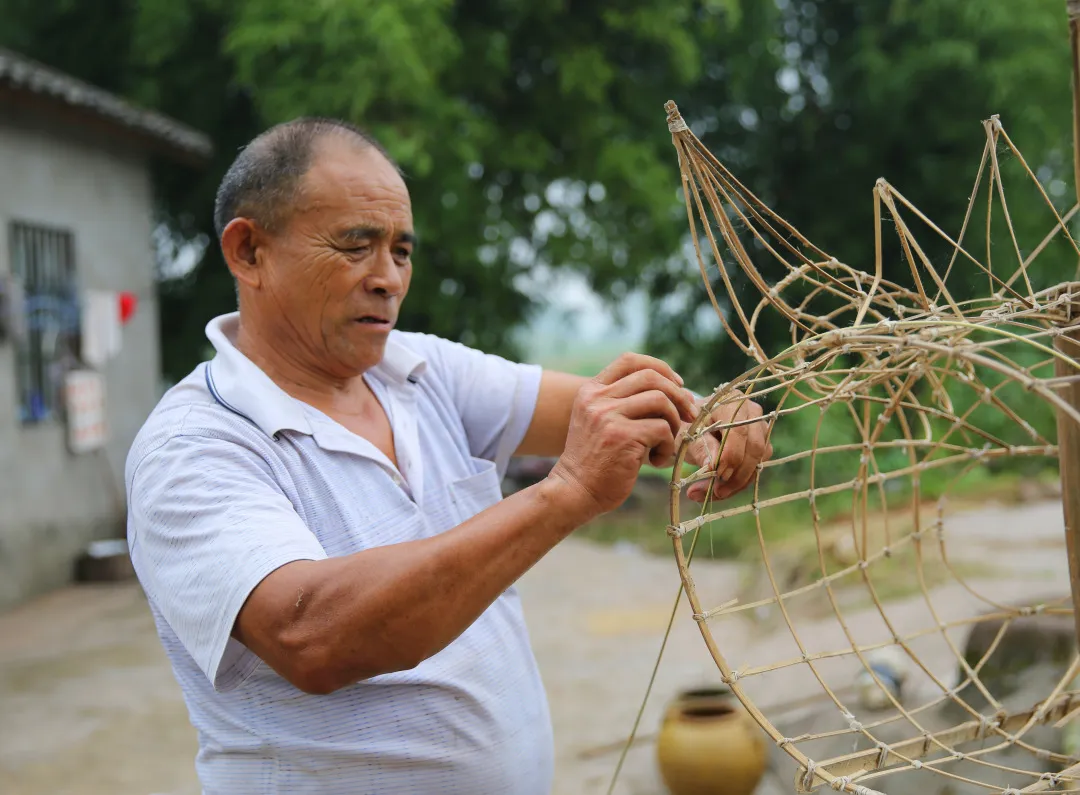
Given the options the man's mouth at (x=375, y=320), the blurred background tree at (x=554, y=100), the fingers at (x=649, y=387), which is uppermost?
the blurred background tree at (x=554, y=100)

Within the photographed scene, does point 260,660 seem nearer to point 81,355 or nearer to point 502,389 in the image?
point 502,389

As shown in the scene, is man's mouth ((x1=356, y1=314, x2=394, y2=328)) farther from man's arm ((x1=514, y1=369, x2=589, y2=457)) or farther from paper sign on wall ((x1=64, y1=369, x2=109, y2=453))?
paper sign on wall ((x1=64, y1=369, x2=109, y2=453))

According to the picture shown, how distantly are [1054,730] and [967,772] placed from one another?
0.44 m

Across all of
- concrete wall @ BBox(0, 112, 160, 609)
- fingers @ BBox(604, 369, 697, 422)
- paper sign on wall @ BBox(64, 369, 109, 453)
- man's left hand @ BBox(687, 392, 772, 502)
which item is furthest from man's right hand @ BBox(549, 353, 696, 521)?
paper sign on wall @ BBox(64, 369, 109, 453)

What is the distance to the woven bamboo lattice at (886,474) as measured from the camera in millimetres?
1256

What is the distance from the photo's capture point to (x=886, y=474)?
5.51 feet

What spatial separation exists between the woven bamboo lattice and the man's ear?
61 centimetres

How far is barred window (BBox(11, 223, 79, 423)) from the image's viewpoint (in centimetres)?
622

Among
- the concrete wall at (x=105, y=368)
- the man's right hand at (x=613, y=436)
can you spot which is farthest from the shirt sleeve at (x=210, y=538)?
the concrete wall at (x=105, y=368)

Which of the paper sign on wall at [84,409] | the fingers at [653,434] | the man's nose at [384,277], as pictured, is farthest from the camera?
the paper sign on wall at [84,409]

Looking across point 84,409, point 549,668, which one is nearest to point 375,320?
point 549,668

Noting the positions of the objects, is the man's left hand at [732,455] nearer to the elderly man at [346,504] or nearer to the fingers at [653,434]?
the elderly man at [346,504]

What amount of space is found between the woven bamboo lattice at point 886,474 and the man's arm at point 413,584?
0.11 metres

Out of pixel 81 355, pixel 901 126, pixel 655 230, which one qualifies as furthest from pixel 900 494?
pixel 81 355
